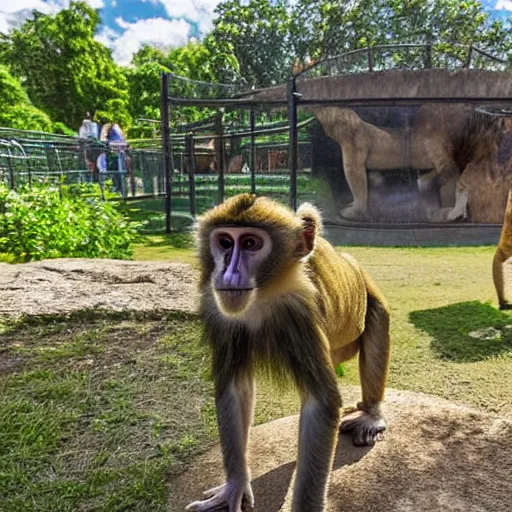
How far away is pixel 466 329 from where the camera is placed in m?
4.57

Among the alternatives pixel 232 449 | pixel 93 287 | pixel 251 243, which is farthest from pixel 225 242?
pixel 93 287

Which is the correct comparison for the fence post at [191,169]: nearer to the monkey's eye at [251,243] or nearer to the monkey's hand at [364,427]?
the monkey's hand at [364,427]

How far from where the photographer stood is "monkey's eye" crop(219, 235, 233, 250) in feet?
6.73

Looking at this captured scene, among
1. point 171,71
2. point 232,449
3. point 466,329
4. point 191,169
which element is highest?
point 171,71

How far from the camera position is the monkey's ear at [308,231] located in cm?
216

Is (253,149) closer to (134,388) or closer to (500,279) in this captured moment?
(500,279)

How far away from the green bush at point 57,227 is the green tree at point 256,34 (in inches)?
913

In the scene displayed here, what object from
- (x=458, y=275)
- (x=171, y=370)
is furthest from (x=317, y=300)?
(x=458, y=275)

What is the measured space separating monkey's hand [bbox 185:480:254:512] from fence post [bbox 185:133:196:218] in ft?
26.4

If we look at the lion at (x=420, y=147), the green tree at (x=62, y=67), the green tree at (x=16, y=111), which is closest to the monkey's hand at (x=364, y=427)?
the lion at (x=420, y=147)

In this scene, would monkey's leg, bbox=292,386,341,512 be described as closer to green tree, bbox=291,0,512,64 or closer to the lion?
the lion

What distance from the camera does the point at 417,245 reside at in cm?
907

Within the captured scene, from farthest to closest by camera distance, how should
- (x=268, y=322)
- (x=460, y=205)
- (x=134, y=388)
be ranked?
(x=460, y=205)
(x=134, y=388)
(x=268, y=322)

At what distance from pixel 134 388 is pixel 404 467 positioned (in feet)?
5.49
